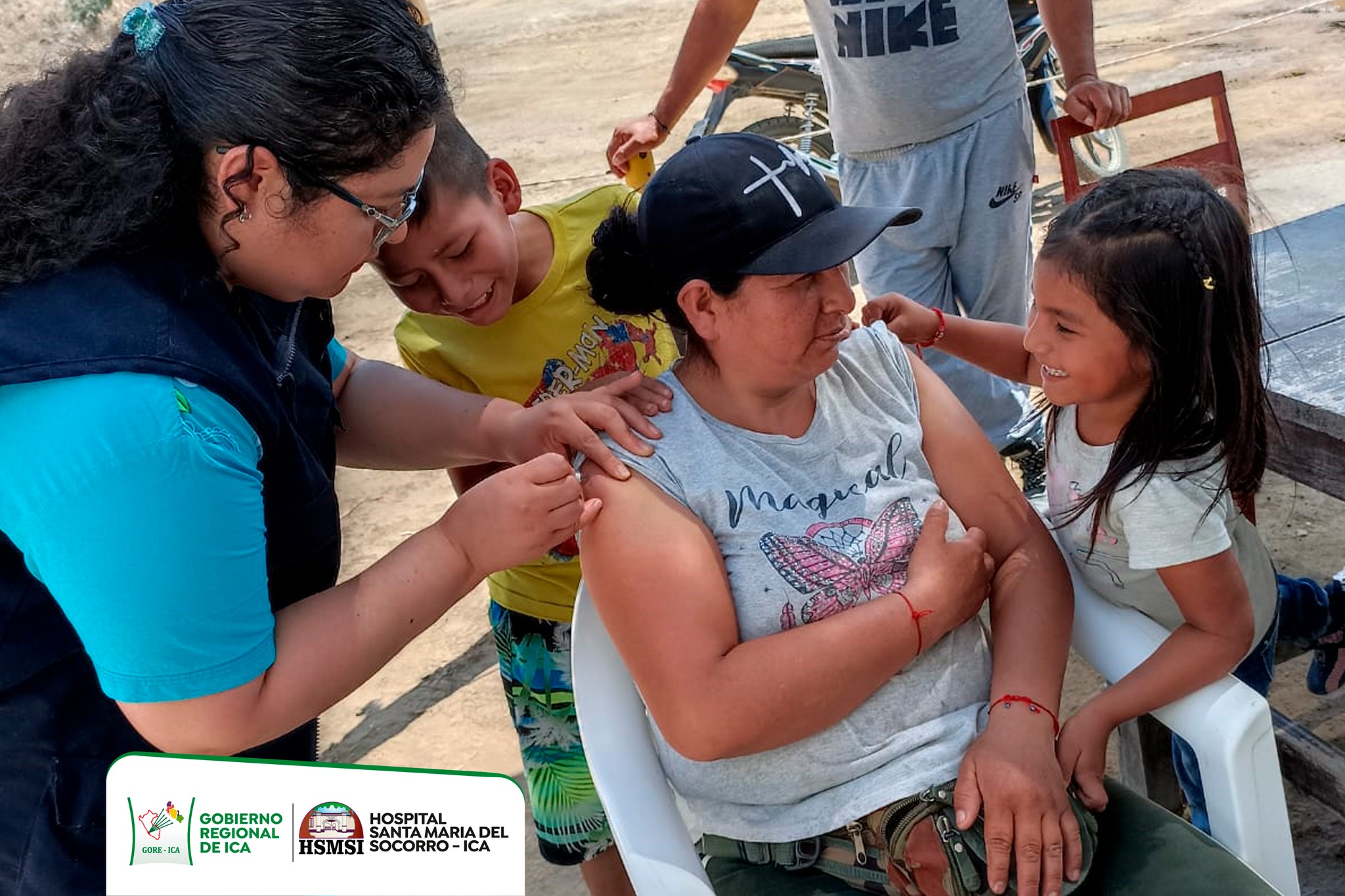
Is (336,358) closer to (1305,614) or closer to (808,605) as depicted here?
(808,605)

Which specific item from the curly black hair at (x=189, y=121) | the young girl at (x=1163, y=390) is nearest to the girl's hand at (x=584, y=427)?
the curly black hair at (x=189, y=121)

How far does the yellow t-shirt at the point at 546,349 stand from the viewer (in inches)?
86.3

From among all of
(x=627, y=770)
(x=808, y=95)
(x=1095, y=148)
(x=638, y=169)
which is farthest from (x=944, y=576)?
(x=808, y=95)

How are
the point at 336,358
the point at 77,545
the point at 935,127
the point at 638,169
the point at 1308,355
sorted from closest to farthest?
the point at 77,545 → the point at 336,358 → the point at 1308,355 → the point at 638,169 → the point at 935,127

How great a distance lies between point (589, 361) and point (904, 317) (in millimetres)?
561

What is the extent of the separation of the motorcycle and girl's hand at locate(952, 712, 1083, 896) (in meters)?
4.97

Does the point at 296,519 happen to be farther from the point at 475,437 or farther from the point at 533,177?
the point at 533,177

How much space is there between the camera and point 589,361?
7.28 feet

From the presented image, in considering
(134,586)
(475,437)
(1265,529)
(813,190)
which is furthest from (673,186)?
(1265,529)

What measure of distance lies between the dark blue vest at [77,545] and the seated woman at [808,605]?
1.36ft

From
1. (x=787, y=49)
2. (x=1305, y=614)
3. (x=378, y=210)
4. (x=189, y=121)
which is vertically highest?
(x=189, y=121)

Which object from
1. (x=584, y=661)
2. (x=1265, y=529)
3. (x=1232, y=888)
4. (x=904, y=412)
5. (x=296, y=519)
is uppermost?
(x=296, y=519)

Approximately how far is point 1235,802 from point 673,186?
115 cm

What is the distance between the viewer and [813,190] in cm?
184
